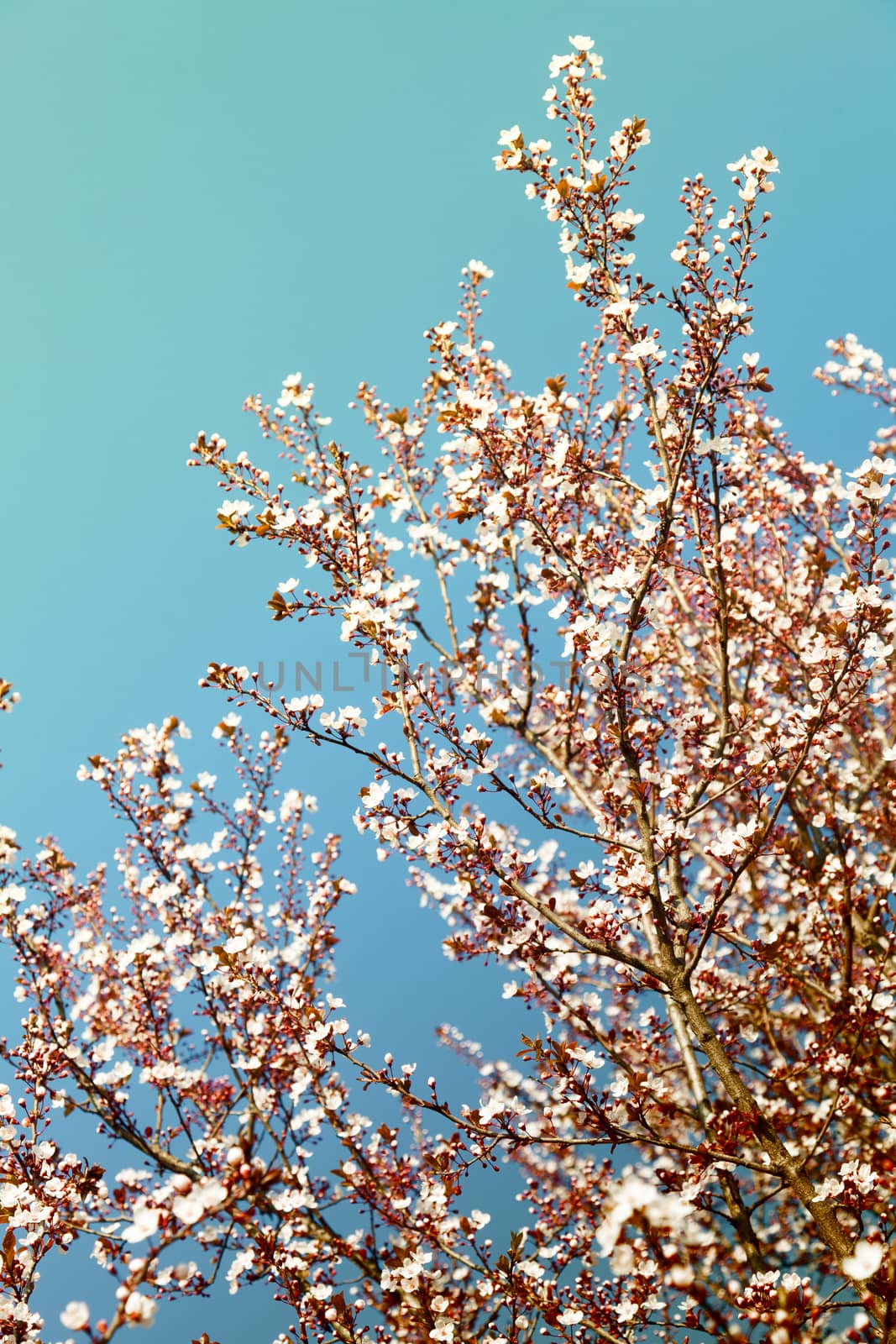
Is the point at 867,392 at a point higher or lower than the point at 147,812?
higher

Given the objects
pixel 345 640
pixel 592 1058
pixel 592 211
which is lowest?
pixel 592 1058

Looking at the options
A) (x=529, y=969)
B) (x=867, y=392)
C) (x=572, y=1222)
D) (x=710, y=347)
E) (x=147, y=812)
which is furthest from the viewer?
(x=867, y=392)

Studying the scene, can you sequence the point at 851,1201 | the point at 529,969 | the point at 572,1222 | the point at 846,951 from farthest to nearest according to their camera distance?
1. the point at 572,1222
2. the point at 846,951
3. the point at 529,969
4. the point at 851,1201

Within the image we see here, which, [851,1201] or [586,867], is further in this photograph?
[586,867]

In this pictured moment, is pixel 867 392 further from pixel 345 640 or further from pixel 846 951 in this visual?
pixel 345 640

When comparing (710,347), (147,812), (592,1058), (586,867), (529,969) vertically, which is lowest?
(592,1058)

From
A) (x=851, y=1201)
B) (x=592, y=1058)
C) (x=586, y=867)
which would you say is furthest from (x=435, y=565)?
(x=851, y=1201)

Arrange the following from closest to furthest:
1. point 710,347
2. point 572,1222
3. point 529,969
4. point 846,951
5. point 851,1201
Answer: point 851,1201
point 529,969
point 710,347
point 846,951
point 572,1222

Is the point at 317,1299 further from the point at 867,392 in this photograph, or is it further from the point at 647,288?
the point at 867,392

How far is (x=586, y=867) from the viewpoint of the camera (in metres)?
3.68

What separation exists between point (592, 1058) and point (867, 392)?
7707 millimetres

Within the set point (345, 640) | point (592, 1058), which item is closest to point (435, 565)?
point (345, 640)

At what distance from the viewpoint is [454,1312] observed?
380cm

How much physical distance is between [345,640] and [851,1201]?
3.39 meters
